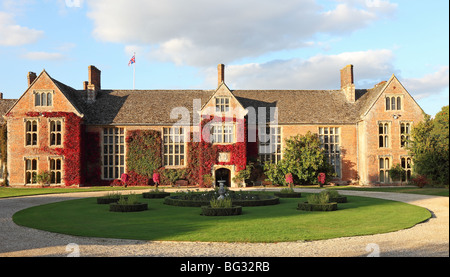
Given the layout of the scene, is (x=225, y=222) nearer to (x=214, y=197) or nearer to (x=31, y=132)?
(x=214, y=197)

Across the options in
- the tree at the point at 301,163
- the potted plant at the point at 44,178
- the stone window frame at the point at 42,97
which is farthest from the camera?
the stone window frame at the point at 42,97

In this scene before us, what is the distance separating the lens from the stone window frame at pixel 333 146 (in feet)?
145

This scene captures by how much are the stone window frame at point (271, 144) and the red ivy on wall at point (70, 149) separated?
19.1 metres

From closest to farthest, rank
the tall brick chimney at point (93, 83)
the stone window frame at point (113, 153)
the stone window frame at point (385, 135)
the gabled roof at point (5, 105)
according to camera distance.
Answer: the stone window frame at point (385, 135) → the stone window frame at point (113, 153) → the tall brick chimney at point (93, 83) → the gabled roof at point (5, 105)

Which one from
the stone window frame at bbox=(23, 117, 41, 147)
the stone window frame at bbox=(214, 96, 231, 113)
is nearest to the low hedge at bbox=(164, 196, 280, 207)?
the stone window frame at bbox=(214, 96, 231, 113)

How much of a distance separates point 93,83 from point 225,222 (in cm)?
3549

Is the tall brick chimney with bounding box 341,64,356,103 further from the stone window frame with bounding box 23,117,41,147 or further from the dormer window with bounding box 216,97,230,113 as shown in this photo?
the stone window frame with bounding box 23,117,41,147

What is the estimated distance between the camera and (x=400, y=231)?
14.6m

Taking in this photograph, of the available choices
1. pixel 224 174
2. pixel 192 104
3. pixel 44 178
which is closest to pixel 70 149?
pixel 44 178

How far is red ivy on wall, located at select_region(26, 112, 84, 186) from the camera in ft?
135

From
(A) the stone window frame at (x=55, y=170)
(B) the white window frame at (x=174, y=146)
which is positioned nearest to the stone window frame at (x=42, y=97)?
(A) the stone window frame at (x=55, y=170)

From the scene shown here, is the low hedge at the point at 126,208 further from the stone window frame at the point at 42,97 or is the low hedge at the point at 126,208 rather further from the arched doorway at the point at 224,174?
the stone window frame at the point at 42,97

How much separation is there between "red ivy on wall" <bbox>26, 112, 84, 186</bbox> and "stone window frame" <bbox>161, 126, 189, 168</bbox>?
871cm

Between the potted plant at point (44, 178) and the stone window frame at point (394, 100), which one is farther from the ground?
the stone window frame at point (394, 100)
